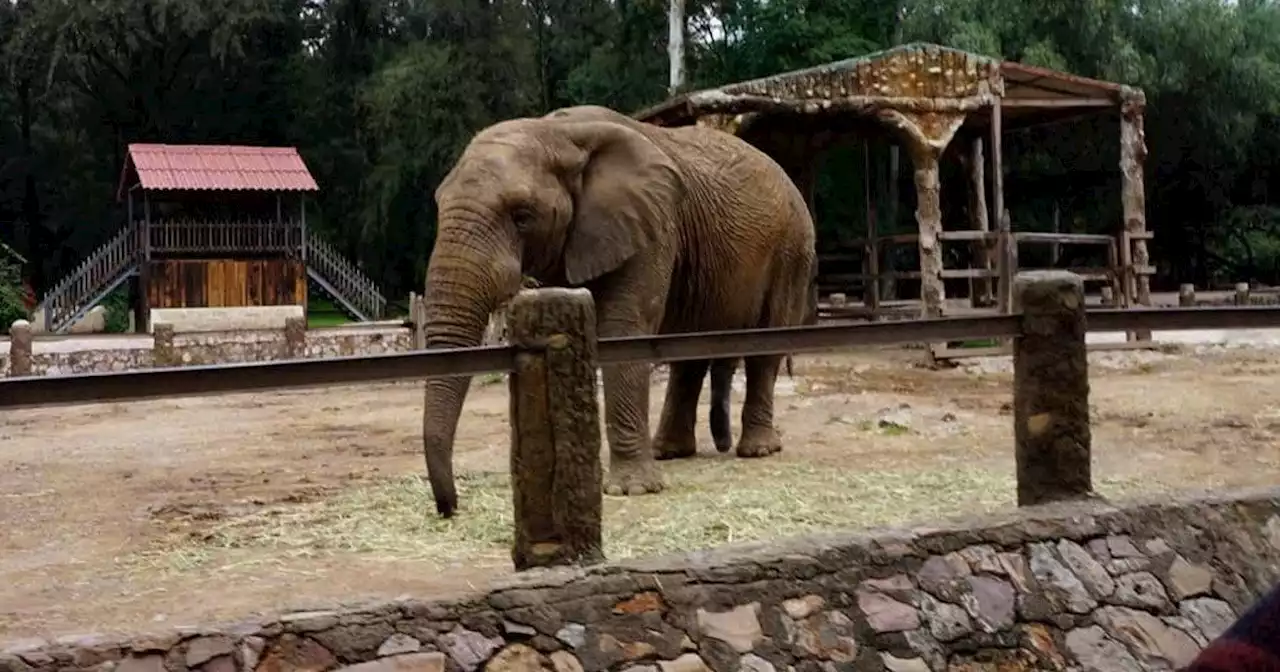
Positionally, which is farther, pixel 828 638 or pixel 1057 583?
pixel 1057 583

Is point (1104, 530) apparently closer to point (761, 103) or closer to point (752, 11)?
point (761, 103)

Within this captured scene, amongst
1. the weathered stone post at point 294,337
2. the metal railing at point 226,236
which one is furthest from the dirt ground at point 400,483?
the metal railing at point 226,236

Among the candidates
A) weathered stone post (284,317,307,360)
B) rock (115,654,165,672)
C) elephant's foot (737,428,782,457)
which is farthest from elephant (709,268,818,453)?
weathered stone post (284,317,307,360)

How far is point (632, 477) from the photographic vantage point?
7.01 meters

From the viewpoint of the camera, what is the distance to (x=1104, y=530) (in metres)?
4.43

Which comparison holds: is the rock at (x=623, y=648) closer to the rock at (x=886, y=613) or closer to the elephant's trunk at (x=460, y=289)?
the rock at (x=886, y=613)

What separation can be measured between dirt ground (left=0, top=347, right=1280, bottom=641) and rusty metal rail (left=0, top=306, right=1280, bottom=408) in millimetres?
668

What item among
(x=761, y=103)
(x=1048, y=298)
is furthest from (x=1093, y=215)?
(x=1048, y=298)

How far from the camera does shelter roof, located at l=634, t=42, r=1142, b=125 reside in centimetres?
1405

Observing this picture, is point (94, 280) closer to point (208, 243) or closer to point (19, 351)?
point (208, 243)

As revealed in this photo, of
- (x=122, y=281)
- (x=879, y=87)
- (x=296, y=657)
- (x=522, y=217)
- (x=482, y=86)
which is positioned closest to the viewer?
(x=296, y=657)

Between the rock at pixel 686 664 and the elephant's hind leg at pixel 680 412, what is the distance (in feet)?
15.2

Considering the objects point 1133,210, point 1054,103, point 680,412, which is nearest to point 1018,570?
point 680,412

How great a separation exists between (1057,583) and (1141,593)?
323 mm
